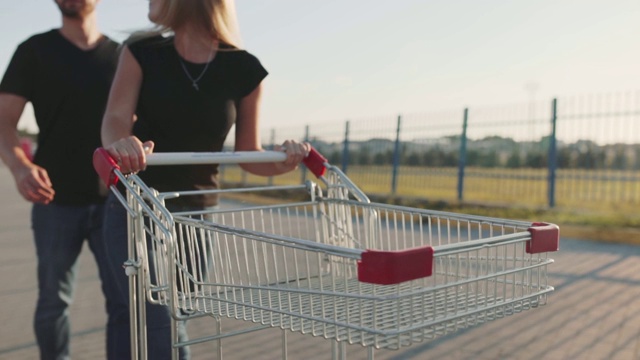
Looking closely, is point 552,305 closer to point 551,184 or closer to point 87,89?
point 87,89

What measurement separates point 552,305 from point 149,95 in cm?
376

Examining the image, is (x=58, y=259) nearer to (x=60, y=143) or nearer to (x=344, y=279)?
(x=60, y=143)

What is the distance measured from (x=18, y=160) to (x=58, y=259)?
0.45 m

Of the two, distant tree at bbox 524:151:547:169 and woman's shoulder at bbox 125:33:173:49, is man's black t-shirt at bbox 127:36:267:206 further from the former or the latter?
distant tree at bbox 524:151:547:169

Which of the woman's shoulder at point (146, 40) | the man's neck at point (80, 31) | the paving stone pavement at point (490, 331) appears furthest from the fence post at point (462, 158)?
the woman's shoulder at point (146, 40)

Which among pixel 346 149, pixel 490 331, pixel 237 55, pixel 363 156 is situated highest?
pixel 237 55

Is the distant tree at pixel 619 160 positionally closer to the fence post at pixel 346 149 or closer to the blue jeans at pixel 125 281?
the fence post at pixel 346 149

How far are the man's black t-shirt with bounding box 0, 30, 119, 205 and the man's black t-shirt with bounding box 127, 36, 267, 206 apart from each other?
66 cm

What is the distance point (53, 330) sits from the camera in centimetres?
326

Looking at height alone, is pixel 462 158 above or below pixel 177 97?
below

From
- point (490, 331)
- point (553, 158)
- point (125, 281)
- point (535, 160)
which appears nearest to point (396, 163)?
point (535, 160)

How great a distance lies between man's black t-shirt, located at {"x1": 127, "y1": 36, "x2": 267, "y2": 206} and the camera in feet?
8.71

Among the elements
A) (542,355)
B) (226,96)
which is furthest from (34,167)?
(542,355)

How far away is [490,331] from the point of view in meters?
4.75
